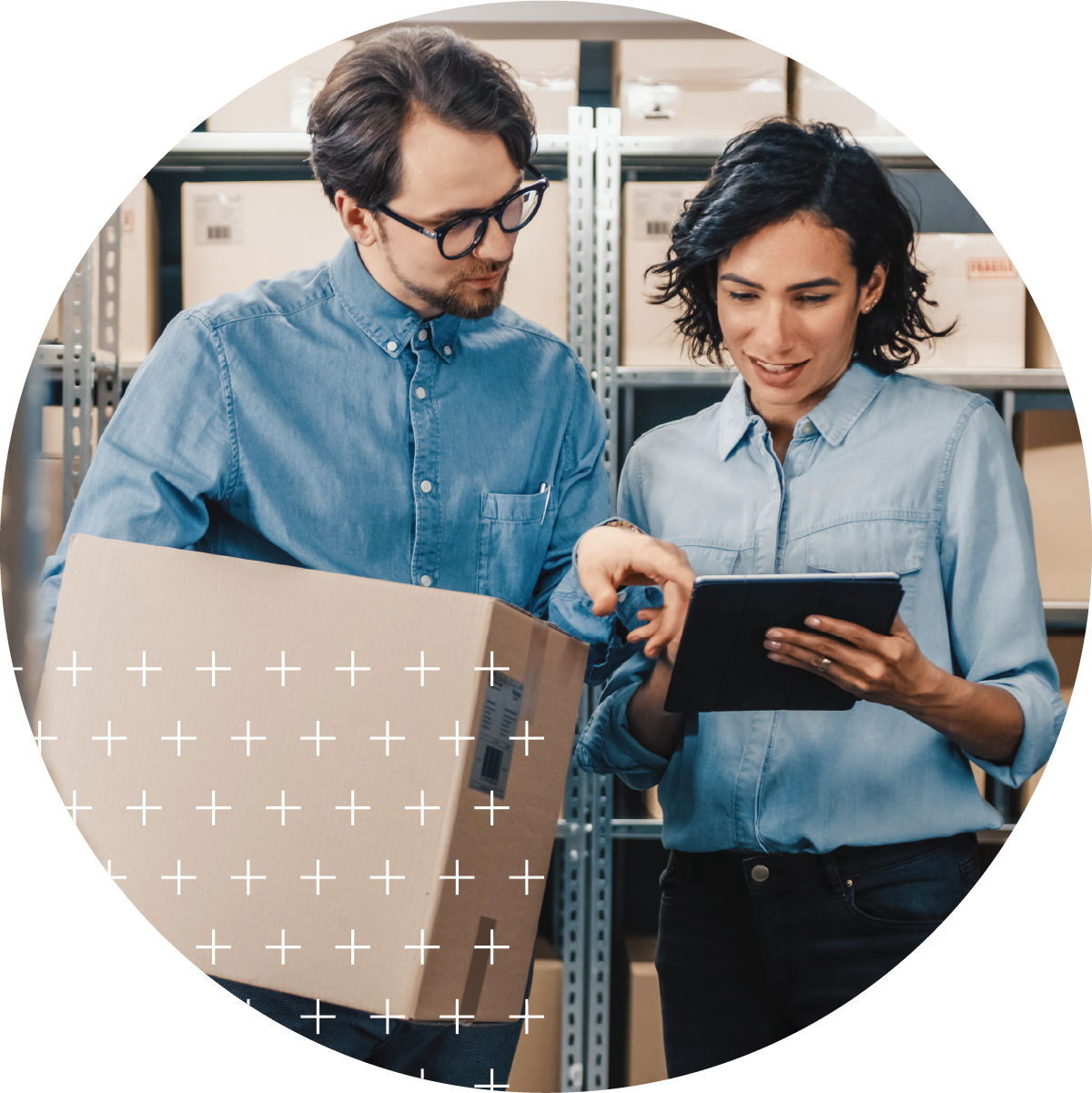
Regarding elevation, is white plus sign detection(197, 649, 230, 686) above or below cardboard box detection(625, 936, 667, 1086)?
above

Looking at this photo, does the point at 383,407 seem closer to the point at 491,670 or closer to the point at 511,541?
the point at 511,541

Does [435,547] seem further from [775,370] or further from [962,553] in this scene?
[962,553]

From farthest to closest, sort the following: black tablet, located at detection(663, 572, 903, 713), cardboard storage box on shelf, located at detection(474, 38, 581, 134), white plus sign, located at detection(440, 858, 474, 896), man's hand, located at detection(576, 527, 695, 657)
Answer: cardboard storage box on shelf, located at detection(474, 38, 581, 134), man's hand, located at detection(576, 527, 695, 657), black tablet, located at detection(663, 572, 903, 713), white plus sign, located at detection(440, 858, 474, 896)

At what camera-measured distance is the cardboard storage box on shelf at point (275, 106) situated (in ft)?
4.86

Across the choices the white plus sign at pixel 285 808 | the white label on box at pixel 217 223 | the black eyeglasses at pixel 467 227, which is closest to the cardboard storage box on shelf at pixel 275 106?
the white label on box at pixel 217 223

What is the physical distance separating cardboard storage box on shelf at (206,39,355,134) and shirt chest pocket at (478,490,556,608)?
0.77m

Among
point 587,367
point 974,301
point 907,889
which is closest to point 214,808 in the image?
point 907,889

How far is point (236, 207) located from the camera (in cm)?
150

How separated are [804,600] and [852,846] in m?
0.30

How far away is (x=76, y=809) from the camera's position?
85 cm

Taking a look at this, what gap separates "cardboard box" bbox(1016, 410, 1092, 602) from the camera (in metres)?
1.58

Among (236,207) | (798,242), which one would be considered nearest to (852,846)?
(798,242)

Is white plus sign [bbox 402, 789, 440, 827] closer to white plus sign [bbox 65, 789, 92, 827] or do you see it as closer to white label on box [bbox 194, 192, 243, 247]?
white plus sign [bbox 65, 789, 92, 827]

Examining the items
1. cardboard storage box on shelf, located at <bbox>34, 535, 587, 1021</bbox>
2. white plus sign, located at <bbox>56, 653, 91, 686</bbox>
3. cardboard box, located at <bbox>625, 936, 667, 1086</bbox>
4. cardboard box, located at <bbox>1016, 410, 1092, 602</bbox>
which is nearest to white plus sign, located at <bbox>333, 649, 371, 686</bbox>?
cardboard storage box on shelf, located at <bbox>34, 535, 587, 1021</bbox>
